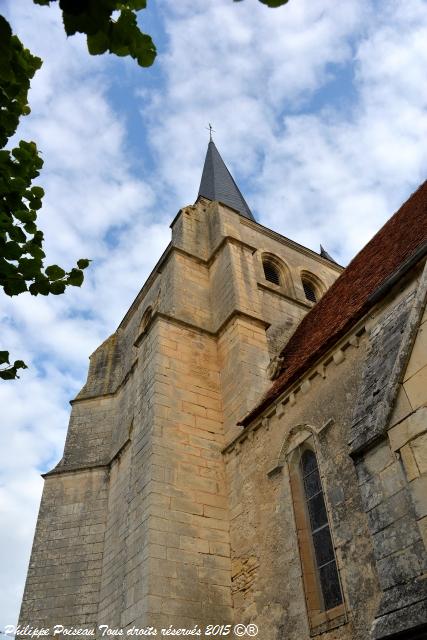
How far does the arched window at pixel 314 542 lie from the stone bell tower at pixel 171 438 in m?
1.64

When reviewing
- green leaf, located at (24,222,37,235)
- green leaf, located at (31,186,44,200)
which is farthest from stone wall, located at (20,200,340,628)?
green leaf, located at (31,186,44,200)

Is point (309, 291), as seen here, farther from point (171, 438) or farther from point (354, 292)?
point (171, 438)

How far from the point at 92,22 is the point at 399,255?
20.7 ft

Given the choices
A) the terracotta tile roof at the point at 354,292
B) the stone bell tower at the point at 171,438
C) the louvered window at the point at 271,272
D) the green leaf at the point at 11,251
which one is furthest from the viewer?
the louvered window at the point at 271,272

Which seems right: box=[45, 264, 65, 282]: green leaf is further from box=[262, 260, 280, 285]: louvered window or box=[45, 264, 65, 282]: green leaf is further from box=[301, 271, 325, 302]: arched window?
box=[301, 271, 325, 302]: arched window

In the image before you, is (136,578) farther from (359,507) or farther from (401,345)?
(401,345)

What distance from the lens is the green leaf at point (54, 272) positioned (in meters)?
4.08

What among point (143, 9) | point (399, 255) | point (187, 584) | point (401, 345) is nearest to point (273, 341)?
point (399, 255)

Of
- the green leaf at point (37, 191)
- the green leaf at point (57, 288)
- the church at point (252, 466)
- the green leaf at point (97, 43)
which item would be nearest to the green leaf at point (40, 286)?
the green leaf at point (57, 288)

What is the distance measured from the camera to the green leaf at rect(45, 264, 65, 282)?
13.4ft

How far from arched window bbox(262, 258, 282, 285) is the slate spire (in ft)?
10.0

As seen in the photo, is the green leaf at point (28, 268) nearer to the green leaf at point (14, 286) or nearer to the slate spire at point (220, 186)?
the green leaf at point (14, 286)

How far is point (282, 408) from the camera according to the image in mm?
7625

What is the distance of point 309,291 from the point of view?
595 inches
